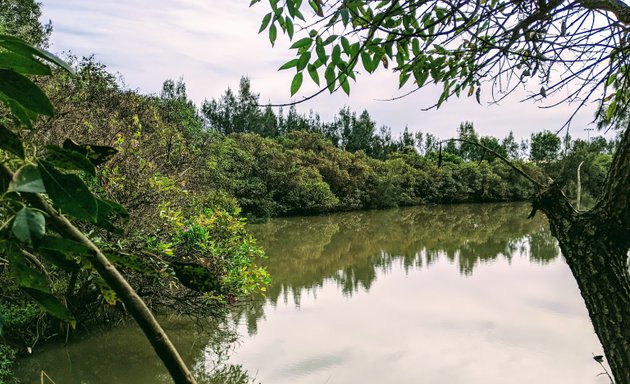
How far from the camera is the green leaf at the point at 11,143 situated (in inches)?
9.7

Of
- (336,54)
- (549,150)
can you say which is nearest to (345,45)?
(336,54)

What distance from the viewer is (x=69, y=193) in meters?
0.23

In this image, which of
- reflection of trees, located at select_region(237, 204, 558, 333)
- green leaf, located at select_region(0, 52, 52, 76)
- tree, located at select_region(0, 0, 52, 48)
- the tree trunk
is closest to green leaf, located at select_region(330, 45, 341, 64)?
the tree trunk

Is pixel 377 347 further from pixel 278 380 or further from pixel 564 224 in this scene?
pixel 564 224

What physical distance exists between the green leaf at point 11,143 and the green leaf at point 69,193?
23 mm

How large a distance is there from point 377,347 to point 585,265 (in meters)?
5.28

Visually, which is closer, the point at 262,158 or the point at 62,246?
the point at 62,246

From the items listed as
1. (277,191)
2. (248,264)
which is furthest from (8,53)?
(277,191)

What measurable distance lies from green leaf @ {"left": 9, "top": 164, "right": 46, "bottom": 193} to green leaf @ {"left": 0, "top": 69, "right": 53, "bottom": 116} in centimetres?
4

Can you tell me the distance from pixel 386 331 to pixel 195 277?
6709 millimetres

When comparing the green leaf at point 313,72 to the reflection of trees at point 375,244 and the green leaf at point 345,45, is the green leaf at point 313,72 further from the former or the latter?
the reflection of trees at point 375,244

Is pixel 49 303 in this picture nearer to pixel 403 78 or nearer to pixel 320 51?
pixel 320 51

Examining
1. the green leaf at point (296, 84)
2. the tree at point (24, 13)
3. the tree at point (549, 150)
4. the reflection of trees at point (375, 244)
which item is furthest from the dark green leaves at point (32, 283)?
the tree at point (24, 13)

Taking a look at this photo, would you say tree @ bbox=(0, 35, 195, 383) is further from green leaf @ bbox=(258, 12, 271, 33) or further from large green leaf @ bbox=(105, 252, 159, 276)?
green leaf @ bbox=(258, 12, 271, 33)
